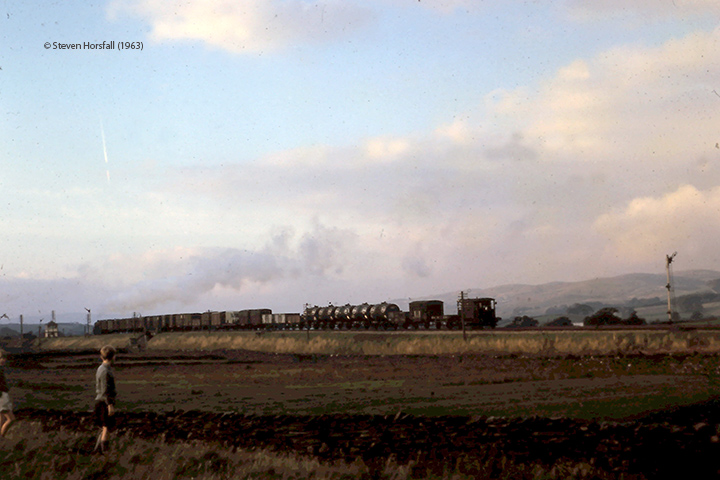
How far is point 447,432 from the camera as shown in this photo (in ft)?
49.3

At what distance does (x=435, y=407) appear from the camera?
21562 mm

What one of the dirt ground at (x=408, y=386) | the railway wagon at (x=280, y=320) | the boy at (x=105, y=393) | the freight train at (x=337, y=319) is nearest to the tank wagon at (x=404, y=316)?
the freight train at (x=337, y=319)

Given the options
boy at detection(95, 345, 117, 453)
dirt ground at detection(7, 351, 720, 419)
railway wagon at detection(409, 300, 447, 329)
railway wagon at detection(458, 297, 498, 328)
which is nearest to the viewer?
boy at detection(95, 345, 117, 453)

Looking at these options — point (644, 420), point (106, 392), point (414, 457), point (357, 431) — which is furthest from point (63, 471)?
point (644, 420)

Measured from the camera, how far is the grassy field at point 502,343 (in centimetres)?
4369

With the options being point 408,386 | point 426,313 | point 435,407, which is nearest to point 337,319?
point 426,313

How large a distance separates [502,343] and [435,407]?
29081 millimetres

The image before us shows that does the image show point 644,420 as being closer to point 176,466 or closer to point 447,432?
point 447,432

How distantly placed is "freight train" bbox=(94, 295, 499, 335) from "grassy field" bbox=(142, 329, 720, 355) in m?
3.36

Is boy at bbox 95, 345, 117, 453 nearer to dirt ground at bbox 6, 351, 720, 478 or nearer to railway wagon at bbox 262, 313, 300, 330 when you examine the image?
dirt ground at bbox 6, 351, 720, 478

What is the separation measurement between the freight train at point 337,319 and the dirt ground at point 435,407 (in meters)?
22.8

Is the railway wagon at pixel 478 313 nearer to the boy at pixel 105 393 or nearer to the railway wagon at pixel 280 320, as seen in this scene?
the railway wagon at pixel 280 320

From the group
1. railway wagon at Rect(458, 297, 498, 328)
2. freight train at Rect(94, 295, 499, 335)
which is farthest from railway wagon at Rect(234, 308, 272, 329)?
railway wagon at Rect(458, 297, 498, 328)

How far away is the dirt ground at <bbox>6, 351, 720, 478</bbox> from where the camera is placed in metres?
13.8
